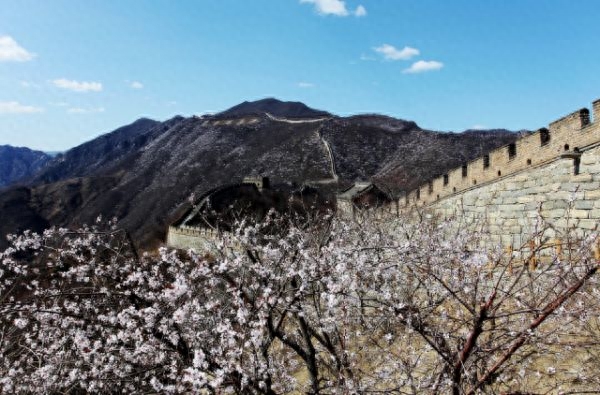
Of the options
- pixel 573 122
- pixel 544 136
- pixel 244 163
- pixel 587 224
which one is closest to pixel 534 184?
pixel 544 136

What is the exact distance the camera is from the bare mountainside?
62219 millimetres

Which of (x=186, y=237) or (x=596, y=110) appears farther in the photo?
(x=186, y=237)

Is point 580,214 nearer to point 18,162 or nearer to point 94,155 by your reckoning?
point 94,155

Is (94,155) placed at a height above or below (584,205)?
above

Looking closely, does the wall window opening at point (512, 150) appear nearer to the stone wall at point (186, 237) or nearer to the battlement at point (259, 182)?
the stone wall at point (186, 237)

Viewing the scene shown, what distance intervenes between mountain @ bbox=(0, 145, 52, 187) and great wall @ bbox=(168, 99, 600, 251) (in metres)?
166

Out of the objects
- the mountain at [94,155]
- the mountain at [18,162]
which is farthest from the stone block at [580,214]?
the mountain at [18,162]

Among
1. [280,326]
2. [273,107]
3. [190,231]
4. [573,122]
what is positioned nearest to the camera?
[280,326]

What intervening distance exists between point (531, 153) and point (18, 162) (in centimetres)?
18797

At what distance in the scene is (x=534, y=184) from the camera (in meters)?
9.75

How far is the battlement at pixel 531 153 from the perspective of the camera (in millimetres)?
8328

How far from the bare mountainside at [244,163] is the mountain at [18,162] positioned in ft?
251

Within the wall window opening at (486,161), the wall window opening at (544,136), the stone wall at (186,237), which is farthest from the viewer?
the stone wall at (186,237)

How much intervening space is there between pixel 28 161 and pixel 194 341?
192m
